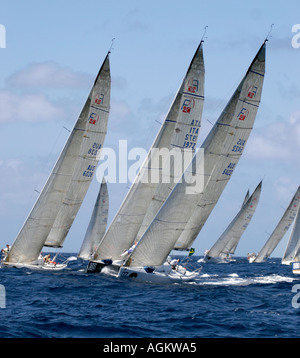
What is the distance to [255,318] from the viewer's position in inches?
819

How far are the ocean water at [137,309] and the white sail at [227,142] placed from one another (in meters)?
3.30

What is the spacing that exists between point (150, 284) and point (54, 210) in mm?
8141

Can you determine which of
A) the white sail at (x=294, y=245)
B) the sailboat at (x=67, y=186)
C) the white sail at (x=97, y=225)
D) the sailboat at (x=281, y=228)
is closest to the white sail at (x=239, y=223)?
the sailboat at (x=281, y=228)

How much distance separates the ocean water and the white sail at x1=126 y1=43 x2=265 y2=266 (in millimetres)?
1896

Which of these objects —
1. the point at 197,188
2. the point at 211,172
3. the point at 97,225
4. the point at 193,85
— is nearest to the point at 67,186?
the point at 197,188

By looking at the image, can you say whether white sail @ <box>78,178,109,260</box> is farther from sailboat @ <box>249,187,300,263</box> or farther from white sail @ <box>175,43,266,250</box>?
sailboat @ <box>249,187,300,263</box>

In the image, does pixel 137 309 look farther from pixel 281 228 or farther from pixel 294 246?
pixel 281 228

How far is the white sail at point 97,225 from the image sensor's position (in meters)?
49.4

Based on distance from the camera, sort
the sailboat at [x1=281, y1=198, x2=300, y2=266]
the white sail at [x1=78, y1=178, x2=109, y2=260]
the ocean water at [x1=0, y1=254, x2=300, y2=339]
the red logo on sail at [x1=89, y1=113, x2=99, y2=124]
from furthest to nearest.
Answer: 1. the sailboat at [x1=281, y1=198, x2=300, y2=266]
2. the white sail at [x1=78, y1=178, x2=109, y2=260]
3. the red logo on sail at [x1=89, y1=113, x2=99, y2=124]
4. the ocean water at [x1=0, y1=254, x2=300, y2=339]

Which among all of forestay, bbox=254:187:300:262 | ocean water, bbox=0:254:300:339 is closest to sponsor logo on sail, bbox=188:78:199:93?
ocean water, bbox=0:254:300:339

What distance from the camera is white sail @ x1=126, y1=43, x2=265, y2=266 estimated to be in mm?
29750

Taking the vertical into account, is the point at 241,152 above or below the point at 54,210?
above
